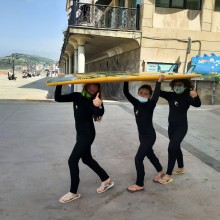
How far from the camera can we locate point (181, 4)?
45.4ft

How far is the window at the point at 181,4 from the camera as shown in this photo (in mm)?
13633

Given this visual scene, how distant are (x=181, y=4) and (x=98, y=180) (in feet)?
38.7

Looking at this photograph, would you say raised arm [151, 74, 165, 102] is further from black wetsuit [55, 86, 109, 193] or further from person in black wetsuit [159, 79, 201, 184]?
black wetsuit [55, 86, 109, 193]

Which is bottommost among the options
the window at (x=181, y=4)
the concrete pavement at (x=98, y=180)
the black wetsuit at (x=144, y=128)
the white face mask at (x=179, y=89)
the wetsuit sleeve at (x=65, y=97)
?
the concrete pavement at (x=98, y=180)

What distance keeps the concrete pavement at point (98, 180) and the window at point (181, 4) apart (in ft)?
23.9

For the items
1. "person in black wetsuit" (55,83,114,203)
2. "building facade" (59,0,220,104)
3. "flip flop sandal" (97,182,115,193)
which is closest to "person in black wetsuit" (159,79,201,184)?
"flip flop sandal" (97,182,115,193)

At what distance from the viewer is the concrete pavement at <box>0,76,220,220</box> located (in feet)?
11.6

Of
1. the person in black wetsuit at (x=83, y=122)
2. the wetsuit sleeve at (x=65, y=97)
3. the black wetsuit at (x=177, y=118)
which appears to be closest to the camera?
the person in black wetsuit at (x=83, y=122)

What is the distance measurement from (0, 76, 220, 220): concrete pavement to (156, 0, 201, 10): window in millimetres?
7281

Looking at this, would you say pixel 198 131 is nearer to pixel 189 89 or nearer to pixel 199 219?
pixel 189 89

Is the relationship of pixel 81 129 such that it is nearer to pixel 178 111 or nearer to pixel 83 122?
pixel 83 122

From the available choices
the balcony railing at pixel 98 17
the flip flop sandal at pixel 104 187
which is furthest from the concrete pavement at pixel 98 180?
the balcony railing at pixel 98 17

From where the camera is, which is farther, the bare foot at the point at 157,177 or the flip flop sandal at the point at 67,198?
the bare foot at the point at 157,177

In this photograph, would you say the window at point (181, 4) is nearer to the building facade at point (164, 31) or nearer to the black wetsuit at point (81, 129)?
the building facade at point (164, 31)
